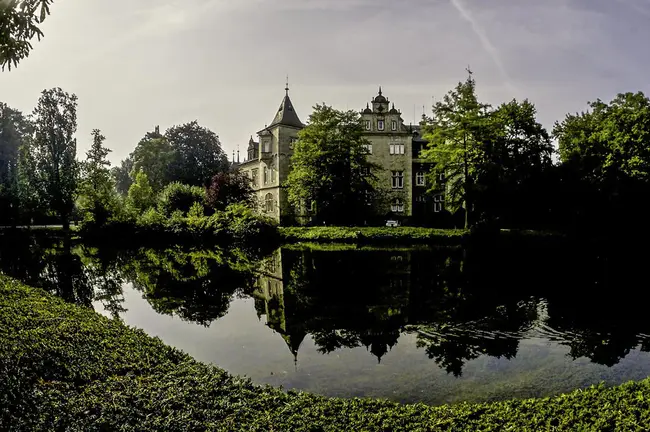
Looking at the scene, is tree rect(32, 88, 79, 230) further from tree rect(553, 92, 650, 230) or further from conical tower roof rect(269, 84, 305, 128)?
tree rect(553, 92, 650, 230)

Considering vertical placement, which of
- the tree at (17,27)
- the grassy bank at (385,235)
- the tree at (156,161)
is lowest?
the grassy bank at (385,235)

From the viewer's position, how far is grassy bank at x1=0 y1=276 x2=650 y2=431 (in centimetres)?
511

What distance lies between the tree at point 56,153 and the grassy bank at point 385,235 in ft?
65.7

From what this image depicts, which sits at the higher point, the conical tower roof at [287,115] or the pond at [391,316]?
the conical tower roof at [287,115]

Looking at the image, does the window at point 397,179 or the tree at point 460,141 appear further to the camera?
the window at point 397,179

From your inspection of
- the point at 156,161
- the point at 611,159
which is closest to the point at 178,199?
the point at 156,161

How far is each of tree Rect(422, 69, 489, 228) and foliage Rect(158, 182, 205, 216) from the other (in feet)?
65.5

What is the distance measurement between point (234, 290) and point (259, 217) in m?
19.5

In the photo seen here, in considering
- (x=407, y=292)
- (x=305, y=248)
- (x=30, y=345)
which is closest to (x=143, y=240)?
(x=305, y=248)

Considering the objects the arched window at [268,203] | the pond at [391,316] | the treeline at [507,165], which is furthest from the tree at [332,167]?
the pond at [391,316]

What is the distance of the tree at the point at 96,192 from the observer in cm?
3781

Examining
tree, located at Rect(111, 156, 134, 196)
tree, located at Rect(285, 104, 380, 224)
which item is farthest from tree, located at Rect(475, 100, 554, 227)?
tree, located at Rect(111, 156, 134, 196)

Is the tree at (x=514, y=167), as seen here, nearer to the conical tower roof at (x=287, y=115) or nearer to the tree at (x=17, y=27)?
the conical tower roof at (x=287, y=115)

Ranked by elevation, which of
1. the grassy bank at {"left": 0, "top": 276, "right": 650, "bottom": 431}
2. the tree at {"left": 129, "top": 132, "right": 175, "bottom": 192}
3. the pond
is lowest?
the pond
